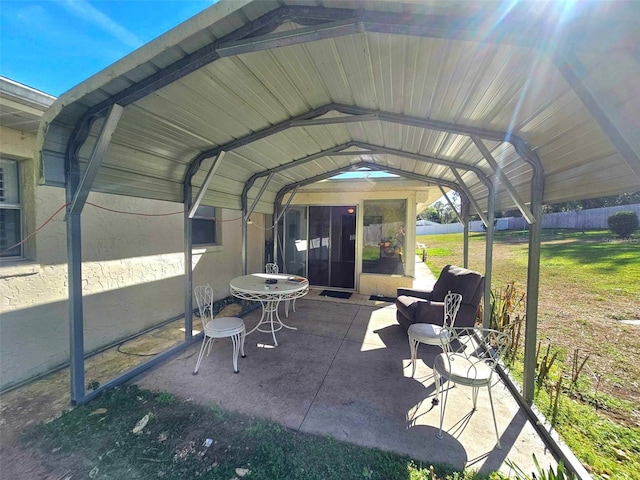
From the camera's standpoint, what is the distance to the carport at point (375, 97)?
4.18ft

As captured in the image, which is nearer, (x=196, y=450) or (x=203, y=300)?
(x=196, y=450)

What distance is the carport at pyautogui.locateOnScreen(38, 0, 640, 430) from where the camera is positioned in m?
1.27

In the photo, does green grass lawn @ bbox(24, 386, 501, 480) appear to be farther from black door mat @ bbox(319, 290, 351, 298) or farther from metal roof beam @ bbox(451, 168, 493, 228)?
black door mat @ bbox(319, 290, 351, 298)

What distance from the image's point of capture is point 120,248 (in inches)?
149

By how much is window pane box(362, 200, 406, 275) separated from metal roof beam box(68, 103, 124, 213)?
5.60 m

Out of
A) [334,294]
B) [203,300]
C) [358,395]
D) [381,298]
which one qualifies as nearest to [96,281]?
[203,300]

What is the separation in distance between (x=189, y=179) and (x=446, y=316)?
13.7 ft

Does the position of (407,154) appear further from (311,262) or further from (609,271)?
(609,271)

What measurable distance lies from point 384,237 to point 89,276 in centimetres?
588

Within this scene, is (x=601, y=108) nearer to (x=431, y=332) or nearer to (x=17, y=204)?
(x=431, y=332)

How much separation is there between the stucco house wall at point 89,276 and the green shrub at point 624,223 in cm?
1860

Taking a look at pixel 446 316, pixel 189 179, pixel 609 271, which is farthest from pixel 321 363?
pixel 609 271

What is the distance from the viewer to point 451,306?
383 centimetres

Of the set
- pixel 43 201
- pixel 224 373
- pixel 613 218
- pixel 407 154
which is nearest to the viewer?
pixel 43 201
